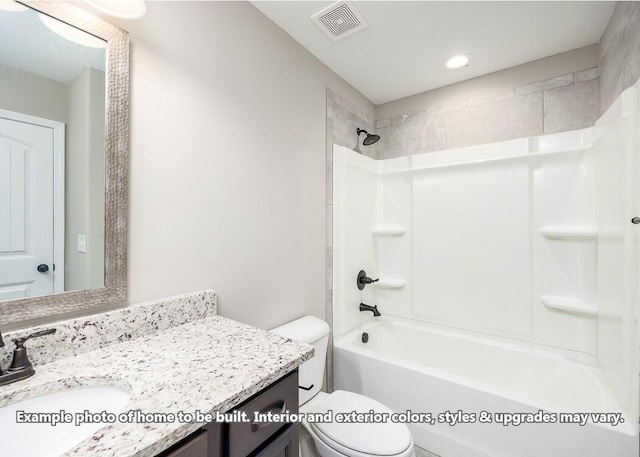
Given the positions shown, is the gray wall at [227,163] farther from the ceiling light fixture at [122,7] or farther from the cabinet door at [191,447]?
the cabinet door at [191,447]

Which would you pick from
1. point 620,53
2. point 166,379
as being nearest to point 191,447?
point 166,379

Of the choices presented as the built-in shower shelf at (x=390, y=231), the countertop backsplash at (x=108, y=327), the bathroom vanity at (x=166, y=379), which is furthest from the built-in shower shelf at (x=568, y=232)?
the countertop backsplash at (x=108, y=327)

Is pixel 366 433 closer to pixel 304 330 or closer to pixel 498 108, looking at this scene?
pixel 304 330

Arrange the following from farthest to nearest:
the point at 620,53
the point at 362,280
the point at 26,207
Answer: the point at 362,280 → the point at 620,53 → the point at 26,207

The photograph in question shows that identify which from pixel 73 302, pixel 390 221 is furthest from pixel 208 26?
pixel 390 221

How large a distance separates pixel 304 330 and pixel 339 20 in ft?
5.63

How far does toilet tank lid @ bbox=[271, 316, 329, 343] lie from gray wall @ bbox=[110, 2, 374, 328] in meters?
0.07

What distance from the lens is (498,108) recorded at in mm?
2131

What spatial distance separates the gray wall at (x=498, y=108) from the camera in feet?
6.12

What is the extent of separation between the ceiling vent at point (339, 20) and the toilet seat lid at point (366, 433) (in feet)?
6.76

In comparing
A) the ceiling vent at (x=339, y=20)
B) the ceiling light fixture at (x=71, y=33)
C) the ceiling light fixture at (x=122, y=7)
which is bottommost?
the ceiling light fixture at (x=71, y=33)

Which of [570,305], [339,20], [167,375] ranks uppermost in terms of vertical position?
[339,20]

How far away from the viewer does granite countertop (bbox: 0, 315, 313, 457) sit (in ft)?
1.75

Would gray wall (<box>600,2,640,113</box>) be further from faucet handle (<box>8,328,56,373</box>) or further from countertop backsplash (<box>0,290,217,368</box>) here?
faucet handle (<box>8,328,56,373</box>)
